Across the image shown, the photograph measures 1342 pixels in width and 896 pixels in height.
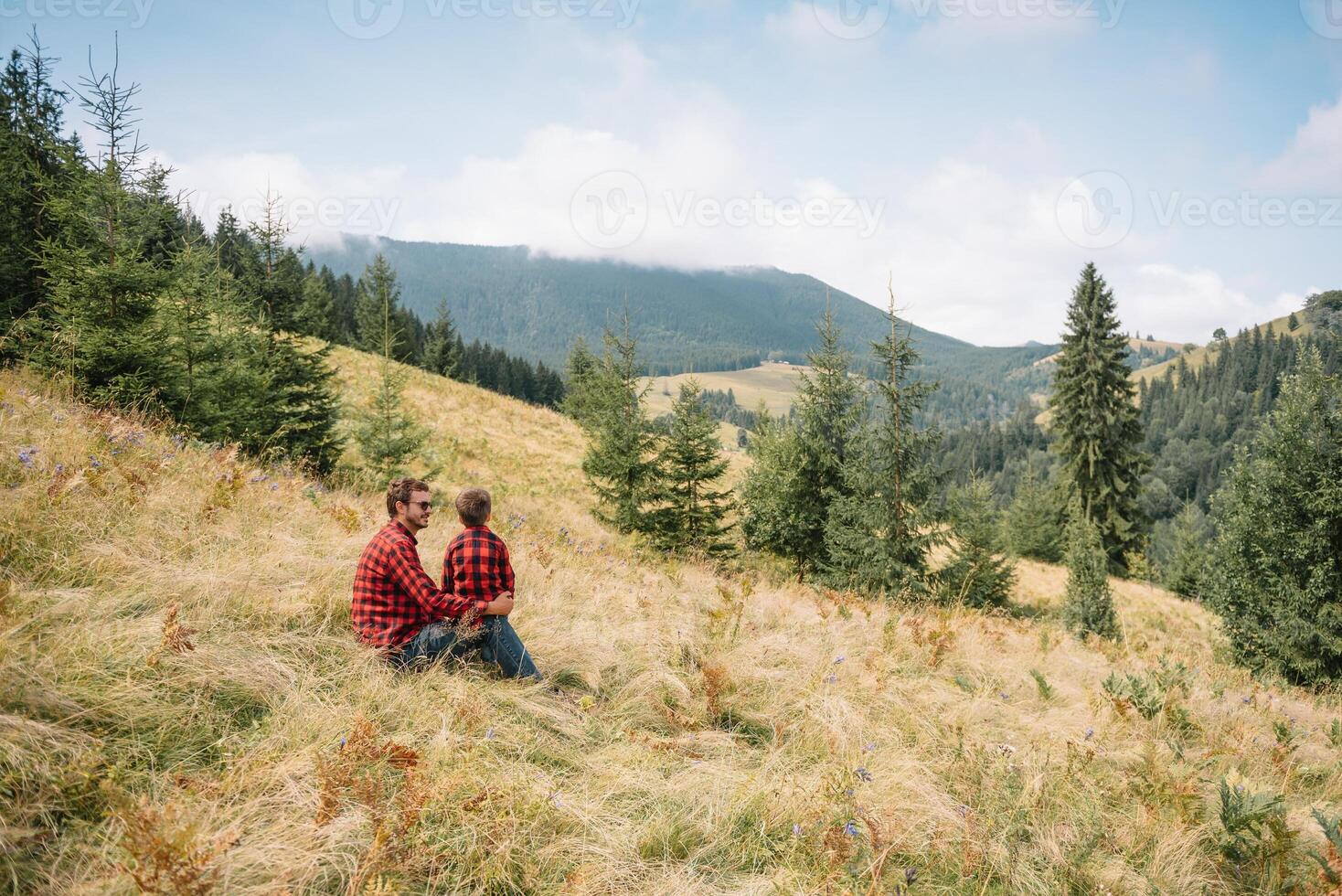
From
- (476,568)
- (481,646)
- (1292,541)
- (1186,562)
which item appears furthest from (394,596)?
(1186,562)

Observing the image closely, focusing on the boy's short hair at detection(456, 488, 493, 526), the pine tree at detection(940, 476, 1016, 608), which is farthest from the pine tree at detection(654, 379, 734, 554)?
the boy's short hair at detection(456, 488, 493, 526)

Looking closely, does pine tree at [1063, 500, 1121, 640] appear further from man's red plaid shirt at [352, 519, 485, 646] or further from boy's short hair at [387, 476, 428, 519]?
boy's short hair at [387, 476, 428, 519]

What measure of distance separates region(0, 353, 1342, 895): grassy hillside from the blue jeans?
20 cm

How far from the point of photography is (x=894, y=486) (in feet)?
42.9

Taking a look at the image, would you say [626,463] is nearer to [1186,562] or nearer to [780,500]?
[780,500]

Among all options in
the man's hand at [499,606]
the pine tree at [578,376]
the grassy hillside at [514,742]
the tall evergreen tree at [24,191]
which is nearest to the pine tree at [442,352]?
the pine tree at [578,376]

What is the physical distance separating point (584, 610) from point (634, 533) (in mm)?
8967

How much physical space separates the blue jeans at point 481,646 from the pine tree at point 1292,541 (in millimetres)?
16939

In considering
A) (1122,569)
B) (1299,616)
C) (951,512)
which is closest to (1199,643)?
(1299,616)

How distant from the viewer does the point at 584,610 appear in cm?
614

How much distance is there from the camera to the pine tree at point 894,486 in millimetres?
12867

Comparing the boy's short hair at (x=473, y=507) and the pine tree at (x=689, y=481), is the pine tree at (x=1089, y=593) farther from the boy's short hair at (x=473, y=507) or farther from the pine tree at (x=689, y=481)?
the boy's short hair at (x=473, y=507)

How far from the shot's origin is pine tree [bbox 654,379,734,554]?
15.0 m

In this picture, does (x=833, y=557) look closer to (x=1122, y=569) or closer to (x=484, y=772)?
(x=484, y=772)
